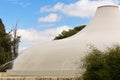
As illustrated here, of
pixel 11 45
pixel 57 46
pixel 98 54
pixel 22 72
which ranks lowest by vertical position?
pixel 11 45

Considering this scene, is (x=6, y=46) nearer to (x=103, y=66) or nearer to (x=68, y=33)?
(x=68, y=33)

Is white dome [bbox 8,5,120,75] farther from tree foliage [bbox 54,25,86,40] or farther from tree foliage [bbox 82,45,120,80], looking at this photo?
tree foliage [bbox 54,25,86,40]

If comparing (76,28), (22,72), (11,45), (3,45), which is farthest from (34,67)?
(76,28)

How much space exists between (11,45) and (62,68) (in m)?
27.8

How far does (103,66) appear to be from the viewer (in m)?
12.7

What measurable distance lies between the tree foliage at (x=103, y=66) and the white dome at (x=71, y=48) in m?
4.58

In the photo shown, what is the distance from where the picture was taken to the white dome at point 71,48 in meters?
18.4

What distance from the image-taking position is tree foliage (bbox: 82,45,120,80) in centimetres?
1225

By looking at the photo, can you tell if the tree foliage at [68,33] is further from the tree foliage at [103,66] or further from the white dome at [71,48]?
the tree foliage at [103,66]

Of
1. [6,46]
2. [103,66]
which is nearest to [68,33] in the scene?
[6,46]

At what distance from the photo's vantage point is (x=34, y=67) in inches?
756

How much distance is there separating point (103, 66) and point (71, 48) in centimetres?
622

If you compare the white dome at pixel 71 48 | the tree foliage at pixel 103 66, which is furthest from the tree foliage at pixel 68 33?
the tree foliage at pixel 103 66

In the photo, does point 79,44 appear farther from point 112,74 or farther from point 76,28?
point 76,28
